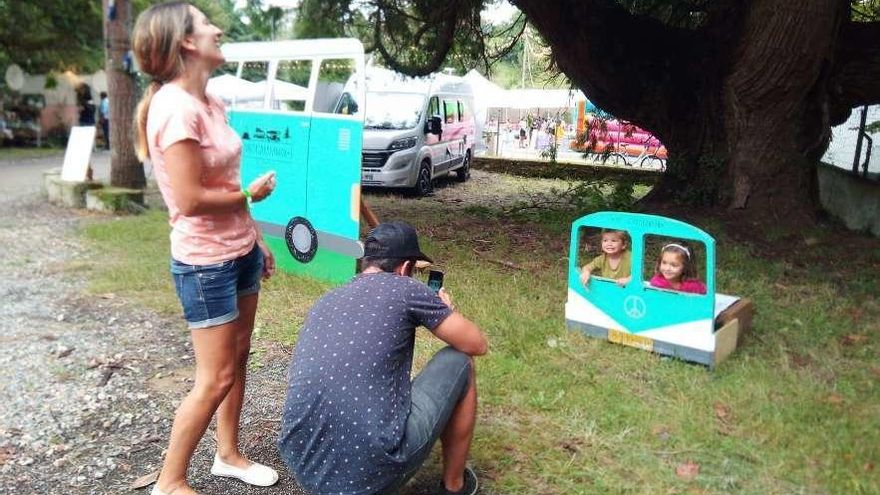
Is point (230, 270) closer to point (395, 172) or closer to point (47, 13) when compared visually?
point (395, 172)

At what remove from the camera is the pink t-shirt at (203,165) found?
8.14 feet

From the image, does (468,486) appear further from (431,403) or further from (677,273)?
(677,273)

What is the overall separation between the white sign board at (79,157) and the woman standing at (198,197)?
351 inches

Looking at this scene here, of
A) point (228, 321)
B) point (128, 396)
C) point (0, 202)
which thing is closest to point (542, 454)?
point (228, 321)

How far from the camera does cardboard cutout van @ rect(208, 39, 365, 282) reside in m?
5.73

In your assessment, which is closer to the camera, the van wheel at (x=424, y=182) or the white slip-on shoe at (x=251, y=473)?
the white slip-on shoe at (x=251, y=473)

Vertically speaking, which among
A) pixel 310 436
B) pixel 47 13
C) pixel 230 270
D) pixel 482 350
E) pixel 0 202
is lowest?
pixel 0 202

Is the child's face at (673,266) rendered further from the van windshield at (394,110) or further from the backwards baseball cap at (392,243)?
the van windshield at (394,110)

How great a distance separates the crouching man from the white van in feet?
29.8

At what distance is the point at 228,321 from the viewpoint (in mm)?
2725

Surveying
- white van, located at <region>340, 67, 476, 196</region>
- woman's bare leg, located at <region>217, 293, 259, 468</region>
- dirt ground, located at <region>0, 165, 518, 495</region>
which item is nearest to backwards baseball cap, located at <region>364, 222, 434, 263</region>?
woman's bare leg, located at <region>217, 293, 259, 468</region>

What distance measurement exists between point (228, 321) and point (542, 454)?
1.53 meters

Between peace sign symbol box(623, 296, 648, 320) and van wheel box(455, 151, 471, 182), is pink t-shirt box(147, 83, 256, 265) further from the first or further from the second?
van wheel box(455, 151, 471, 182)

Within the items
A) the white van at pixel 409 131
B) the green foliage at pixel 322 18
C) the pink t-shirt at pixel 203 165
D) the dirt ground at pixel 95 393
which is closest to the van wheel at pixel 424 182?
the white van at pixel 409 131
